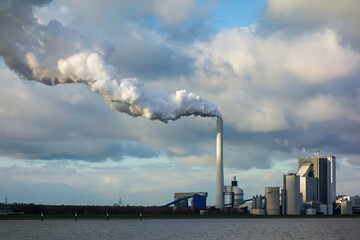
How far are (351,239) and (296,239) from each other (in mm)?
12112

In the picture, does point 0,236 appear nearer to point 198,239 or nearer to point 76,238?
point 76,238

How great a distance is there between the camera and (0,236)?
115188 millimetres

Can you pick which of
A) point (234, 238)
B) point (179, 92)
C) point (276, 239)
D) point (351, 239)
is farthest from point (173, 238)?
point (179, 92)

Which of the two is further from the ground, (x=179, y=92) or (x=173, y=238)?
(x=179, y=92)

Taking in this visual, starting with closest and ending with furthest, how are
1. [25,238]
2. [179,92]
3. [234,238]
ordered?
[25,238] < [234,238] < [179,92]

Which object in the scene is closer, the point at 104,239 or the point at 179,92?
the point at 104,239

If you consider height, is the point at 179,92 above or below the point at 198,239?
above

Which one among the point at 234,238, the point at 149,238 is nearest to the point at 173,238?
the point at 149,238

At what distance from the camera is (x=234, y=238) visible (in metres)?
117

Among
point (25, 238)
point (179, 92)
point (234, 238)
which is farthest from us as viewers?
point (179, 92)

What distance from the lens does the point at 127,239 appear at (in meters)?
112

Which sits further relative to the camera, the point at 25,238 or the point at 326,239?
the point at 326,239

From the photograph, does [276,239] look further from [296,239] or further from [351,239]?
[351,239]

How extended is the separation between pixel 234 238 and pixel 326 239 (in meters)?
19.7
